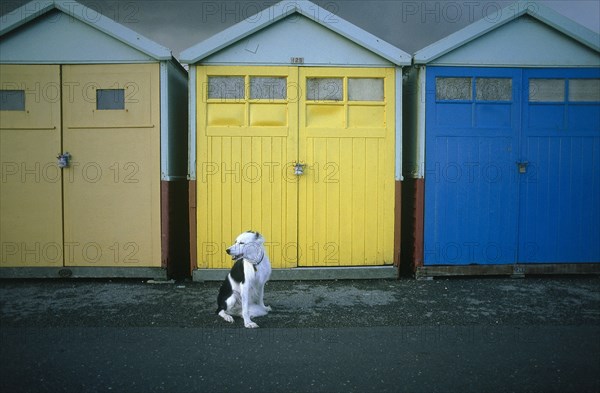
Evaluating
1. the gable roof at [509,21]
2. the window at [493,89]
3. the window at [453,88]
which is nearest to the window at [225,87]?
the gable roof at [509,21]

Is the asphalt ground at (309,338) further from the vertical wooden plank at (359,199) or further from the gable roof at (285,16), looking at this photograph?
the gable roof at (285,16)

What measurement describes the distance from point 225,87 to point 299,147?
126 cm

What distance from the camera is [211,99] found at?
20.6 feet

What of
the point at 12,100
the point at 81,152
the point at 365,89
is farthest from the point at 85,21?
the point at 365,89

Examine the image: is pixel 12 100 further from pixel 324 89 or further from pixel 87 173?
pixel 324 89

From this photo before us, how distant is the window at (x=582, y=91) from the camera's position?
6.40 metres

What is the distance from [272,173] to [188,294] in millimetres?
1886

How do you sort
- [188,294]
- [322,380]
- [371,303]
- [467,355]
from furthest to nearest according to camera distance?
[188,294] < [371,303] < [467,355] < [322,380]

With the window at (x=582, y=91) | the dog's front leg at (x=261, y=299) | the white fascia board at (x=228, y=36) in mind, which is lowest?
the dog's front leg at (x=261, y=299)

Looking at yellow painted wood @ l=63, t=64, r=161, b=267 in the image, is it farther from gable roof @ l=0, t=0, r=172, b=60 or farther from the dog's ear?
the dog's ear

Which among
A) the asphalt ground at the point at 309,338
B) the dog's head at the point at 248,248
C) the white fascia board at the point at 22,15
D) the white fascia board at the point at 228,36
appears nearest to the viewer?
the asphalt ground at the point at 309,338

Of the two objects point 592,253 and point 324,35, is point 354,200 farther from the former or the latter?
point 592,253

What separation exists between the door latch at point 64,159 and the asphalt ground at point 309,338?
1.55 metres

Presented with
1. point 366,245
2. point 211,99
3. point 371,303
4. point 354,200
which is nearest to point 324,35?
point 211,99
